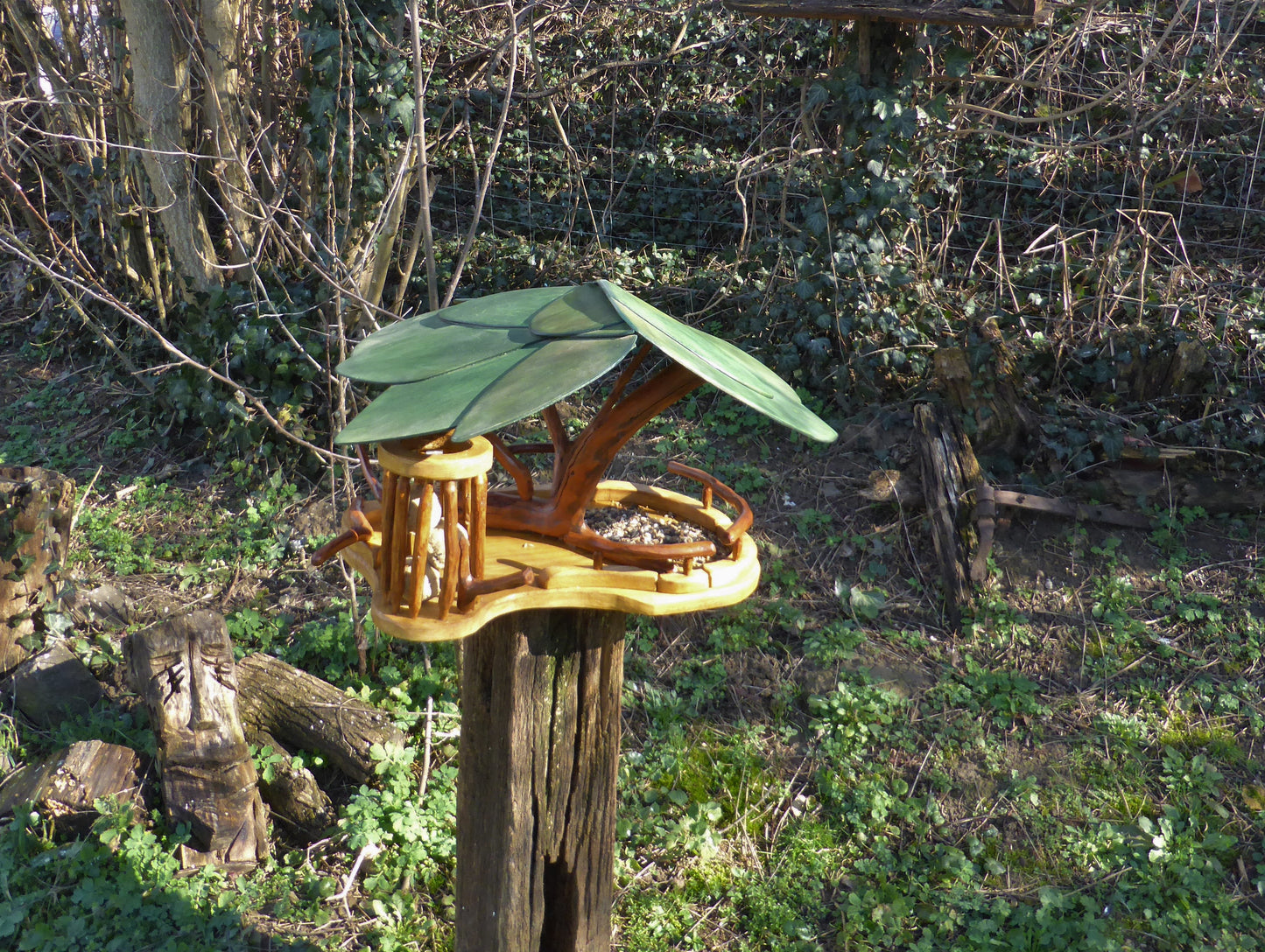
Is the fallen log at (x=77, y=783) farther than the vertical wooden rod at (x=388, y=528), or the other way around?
the fallen log at (x=77, y=783)

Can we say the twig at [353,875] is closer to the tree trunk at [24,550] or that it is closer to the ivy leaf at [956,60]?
the tree trunk at [24,550]

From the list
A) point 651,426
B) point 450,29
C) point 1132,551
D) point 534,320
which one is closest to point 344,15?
point 450,29

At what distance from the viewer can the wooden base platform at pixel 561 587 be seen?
155 cm

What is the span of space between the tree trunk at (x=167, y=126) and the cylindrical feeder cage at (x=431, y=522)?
3.47m

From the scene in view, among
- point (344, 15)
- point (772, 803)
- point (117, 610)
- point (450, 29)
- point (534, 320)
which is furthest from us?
point (450, 29)

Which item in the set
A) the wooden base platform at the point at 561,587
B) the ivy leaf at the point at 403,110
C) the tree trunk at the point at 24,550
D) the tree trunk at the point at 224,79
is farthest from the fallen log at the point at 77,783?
the ivy leaf at the point at 403,110

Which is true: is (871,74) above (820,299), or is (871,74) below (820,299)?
above

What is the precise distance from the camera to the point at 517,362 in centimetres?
150

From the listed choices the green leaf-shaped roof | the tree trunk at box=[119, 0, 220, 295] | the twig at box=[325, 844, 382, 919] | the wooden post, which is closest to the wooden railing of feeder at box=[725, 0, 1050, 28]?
the tree trunk at box=[119, 0, 220, 295]

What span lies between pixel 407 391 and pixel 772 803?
7.15 feet

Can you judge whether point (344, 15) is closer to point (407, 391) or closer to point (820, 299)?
point (820, 299)

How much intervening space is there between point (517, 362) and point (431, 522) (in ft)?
0.97

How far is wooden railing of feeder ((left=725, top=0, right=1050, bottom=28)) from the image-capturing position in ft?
12.9

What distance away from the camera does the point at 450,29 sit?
5555 millimetres
